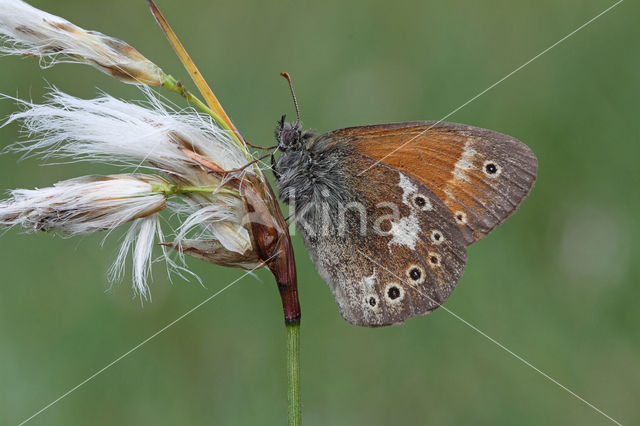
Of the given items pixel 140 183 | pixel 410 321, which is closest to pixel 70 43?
pixel 140 183

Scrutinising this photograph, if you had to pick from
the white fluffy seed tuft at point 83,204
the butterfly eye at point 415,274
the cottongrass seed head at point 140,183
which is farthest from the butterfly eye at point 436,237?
the white fluffy seed tuft at point 83,204

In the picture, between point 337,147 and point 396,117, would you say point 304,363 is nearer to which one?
point 337,147

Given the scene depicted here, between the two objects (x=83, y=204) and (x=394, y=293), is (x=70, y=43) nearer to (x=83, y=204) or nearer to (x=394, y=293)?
(x=83, y=204)

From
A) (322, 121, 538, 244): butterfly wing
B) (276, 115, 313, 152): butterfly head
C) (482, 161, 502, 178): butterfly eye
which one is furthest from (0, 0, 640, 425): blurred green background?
(482, 161, 502, 178): butterfly eye

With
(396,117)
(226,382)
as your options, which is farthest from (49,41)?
(396,117)

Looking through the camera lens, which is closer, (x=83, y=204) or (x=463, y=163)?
(x=83, y=204)

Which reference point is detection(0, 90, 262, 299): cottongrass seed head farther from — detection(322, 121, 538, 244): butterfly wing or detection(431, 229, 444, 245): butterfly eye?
detection(431, 229, 444, 245): butterfly eye
